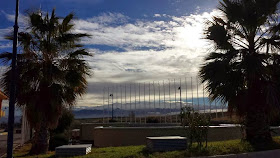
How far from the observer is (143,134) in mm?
19500

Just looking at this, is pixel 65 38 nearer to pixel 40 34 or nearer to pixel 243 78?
pixel 40 34

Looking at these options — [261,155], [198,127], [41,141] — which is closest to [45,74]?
[41,141]

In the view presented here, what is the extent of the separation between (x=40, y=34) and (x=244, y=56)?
9.98 m

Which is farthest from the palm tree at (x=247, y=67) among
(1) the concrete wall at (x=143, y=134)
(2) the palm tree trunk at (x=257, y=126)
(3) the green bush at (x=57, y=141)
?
(3) the green bush at (x=57, y=141)

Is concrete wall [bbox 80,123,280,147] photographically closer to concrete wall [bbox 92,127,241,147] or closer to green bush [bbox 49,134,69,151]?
concrete wall [bbox 92,127,241,147]

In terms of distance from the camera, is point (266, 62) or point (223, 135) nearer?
point (266, 62)

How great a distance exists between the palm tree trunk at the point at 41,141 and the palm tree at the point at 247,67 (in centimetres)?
812

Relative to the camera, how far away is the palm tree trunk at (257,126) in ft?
45.2

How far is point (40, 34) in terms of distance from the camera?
576 inches

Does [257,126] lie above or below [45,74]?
below

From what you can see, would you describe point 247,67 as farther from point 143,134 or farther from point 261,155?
point 143,134

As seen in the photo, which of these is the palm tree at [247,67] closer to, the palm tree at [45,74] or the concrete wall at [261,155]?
the concrete wall at [261,155]

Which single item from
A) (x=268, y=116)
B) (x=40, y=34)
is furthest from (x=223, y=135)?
(x=40, y=34)

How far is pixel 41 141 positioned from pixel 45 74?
10.5ft
